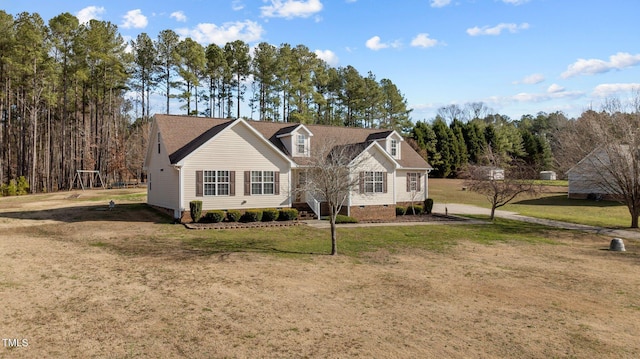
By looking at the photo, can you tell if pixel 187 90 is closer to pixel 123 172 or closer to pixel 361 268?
pixel 123 172

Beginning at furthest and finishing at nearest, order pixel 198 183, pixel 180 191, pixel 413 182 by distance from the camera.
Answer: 1. pixel 413 182
2. pixel 198 183
3. pixel 180 191

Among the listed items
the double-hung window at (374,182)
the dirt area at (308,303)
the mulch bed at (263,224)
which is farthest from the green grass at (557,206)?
the dirt area at (308,303)

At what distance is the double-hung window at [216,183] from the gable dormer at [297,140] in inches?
214

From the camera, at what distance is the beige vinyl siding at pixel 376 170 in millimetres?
27391

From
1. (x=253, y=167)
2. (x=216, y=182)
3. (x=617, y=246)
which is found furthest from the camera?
(x=253, y=167)

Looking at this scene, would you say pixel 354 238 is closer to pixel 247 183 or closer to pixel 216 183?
pixel 247 183

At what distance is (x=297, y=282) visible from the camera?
37.8ft

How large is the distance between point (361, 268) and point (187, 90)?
46.1 m

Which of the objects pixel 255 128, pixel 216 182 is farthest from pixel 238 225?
pixel 255 128

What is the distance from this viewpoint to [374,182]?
28.1m

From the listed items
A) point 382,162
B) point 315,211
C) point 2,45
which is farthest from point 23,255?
point 2,45

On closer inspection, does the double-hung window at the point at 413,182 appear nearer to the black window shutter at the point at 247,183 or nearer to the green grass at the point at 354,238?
the green grass at the point at 354,238

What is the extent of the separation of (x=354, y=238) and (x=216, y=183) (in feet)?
29.8

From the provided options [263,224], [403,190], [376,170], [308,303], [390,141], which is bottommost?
[308,303]
